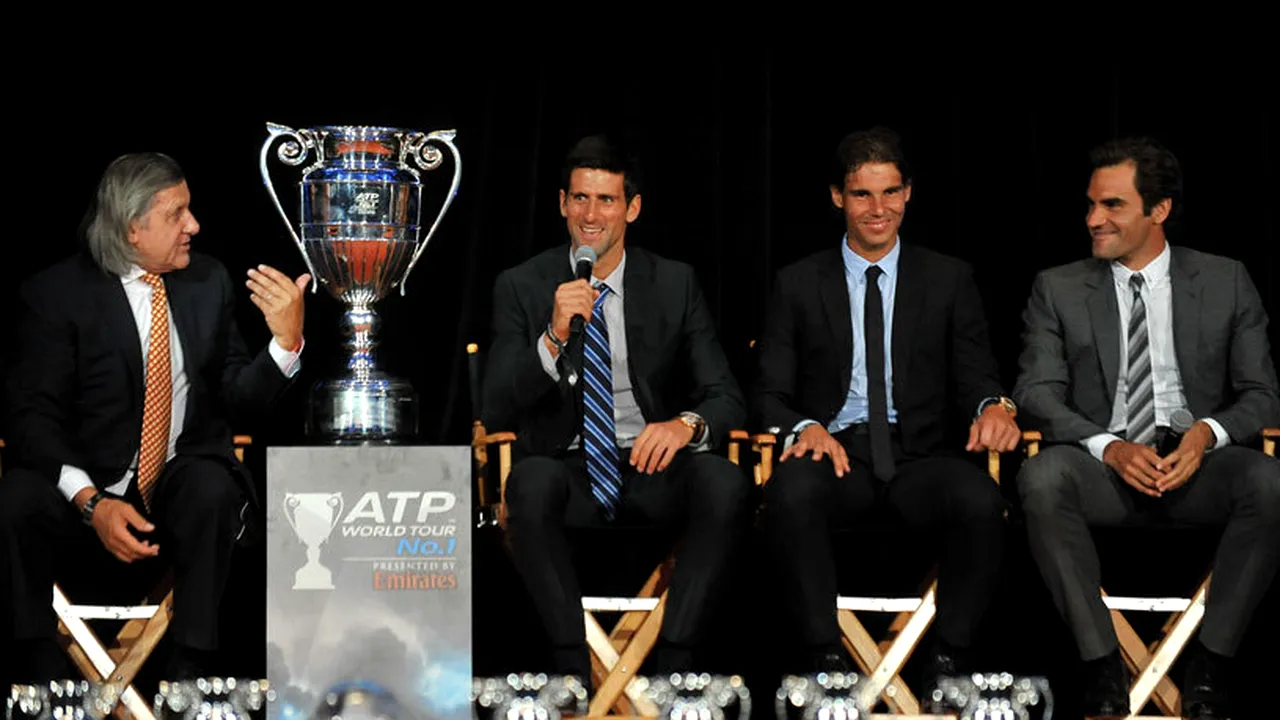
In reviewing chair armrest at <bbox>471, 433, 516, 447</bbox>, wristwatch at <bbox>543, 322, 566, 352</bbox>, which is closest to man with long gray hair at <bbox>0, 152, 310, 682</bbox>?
chair armrest at <bbox>471, 433, 516, 447</bbox>

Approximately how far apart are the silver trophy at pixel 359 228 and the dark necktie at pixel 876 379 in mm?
1074

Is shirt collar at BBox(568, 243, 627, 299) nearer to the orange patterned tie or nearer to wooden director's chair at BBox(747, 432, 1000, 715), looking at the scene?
wooden director's chair at BBox(747, 432, 1000, 715)

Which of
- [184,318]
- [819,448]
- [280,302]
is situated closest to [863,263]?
[819,448]

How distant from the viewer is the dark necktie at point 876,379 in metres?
5.10

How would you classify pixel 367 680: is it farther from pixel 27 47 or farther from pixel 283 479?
pixel 27 47

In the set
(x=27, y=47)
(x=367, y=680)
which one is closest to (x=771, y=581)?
(x=367, y=680)

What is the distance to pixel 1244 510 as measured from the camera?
4.77m

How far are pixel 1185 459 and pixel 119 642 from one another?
2.53 m

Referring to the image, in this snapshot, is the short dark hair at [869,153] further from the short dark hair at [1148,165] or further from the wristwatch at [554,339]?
the wristwatch at [554,339]

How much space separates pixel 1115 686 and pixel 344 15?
2.73 meters

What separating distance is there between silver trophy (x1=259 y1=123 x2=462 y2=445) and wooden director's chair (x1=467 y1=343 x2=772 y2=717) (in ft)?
1.34

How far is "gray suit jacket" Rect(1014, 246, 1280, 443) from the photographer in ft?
16.7

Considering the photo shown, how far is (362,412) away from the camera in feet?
15.2

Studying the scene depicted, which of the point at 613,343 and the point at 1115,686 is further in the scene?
the point at 613,343
